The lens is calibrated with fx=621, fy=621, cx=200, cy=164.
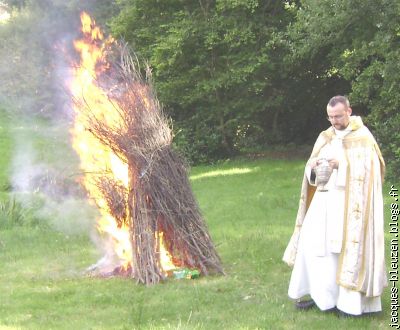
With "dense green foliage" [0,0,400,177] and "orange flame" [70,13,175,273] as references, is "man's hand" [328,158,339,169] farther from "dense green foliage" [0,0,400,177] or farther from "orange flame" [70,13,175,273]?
"dense green foliage" [0,0,400,177]

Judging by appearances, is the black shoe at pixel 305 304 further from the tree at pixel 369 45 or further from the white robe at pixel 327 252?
the tree at pixel 369 45

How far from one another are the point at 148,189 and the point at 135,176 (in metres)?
0.21

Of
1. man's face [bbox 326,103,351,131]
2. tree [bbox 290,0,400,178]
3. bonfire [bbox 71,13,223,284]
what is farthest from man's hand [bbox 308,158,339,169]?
tree [bbox 290,0,400,178]

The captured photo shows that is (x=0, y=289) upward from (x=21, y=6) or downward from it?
downward

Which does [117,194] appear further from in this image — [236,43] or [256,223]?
[236,43]

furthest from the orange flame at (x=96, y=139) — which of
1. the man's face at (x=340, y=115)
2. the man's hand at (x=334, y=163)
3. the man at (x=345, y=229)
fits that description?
the man's face at (x=340, y=115)

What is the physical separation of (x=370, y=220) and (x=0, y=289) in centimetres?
416

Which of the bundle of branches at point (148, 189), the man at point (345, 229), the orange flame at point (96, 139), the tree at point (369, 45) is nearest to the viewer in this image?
the man at point (345, 229)

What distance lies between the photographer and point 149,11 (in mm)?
20453

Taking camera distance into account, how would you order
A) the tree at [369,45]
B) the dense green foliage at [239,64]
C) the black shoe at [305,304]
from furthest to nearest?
the dense green foliage at [239,64] < the tree at [369,45] < the black shoe at [305,304]

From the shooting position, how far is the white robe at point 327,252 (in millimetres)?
5492

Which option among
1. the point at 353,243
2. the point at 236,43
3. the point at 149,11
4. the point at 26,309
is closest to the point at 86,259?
the point at 26,309

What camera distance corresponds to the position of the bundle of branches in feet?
22.2

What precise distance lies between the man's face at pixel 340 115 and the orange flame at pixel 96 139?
2472 mm
